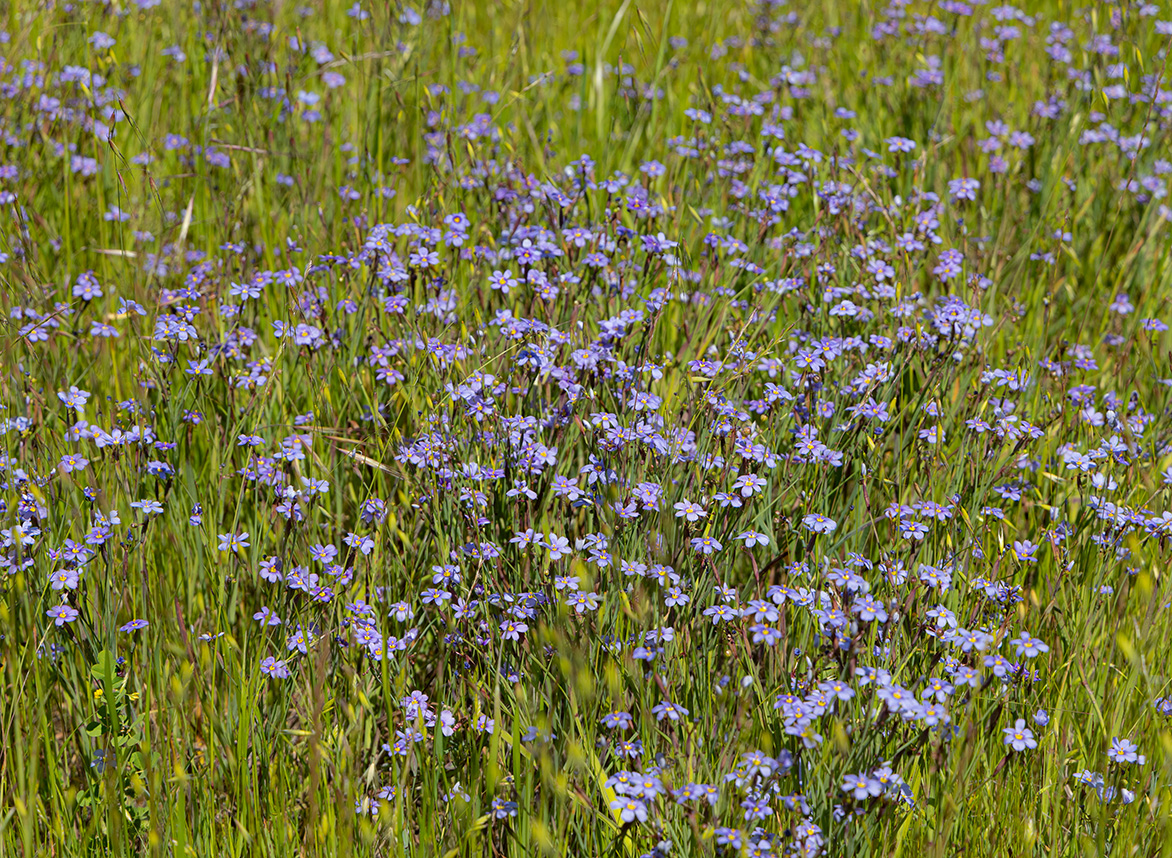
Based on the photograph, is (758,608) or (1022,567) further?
(1022,567)

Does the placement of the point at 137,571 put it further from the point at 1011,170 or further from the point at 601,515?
the point at 1011,170

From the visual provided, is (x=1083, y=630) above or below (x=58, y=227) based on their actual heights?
below

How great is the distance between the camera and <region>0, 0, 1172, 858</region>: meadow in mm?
2357

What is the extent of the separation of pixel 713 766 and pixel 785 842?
0.72ft

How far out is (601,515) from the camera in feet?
8.52

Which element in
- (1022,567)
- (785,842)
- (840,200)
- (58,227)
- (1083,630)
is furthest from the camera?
(58,227)

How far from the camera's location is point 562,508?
9.14ft

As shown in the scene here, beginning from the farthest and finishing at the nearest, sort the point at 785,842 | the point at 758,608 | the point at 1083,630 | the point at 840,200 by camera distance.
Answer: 1. the point at 840,200
2. the point at 1083,630
3. the point at 758,608
4. the point at 785,842

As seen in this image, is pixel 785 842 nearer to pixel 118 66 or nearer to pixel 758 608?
pixel 758 608

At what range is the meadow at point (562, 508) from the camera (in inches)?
92.8

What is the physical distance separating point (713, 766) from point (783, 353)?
67.6 inches

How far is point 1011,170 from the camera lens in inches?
196

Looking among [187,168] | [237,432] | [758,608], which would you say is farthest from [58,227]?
[758,608]

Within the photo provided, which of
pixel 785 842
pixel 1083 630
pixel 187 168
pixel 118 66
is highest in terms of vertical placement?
pixel 118 66
